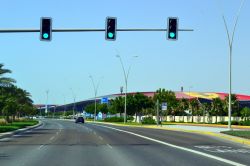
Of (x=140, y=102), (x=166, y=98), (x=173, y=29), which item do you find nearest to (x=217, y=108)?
(x=166, y=98)

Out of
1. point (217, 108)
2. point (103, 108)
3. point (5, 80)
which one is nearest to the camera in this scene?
point (5, 80)

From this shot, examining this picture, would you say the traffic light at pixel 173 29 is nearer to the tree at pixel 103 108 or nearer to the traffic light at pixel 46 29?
the traffic light at pixel 46 29

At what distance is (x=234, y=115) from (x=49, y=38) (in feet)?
274

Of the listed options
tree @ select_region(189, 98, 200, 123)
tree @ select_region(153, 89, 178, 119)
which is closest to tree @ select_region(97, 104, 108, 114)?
tree @ select_region(189, 98, 200, 123)

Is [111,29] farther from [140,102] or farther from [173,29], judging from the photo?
[140,102]

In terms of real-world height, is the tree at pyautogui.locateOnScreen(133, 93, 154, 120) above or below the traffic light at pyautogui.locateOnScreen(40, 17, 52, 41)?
below

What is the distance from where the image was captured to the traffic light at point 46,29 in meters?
24.8

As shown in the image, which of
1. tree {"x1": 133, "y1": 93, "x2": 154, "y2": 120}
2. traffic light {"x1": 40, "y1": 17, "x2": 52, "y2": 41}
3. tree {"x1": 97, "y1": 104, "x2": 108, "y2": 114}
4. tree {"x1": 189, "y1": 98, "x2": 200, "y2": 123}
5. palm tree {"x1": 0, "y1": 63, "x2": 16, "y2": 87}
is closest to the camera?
traffic light {"x1": 40, "y1": 17, "x2": 52, "y2": 41}

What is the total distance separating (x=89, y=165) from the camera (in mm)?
16922

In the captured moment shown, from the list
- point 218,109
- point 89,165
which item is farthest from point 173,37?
point 218,109

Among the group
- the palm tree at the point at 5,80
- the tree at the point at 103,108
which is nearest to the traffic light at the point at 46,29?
the palm tree at the point at 5,80

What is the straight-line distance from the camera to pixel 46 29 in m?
24.8

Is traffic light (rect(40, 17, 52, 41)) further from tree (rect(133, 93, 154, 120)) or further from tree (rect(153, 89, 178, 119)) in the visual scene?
tree (rect(153, 89, 178, 119))

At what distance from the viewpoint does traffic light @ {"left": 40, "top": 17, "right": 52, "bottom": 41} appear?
2480 centimetres
